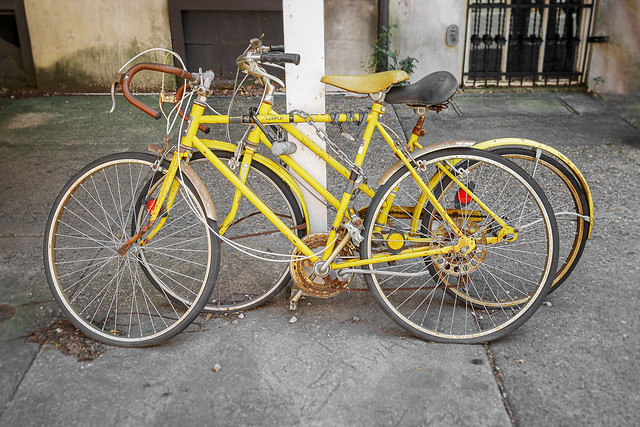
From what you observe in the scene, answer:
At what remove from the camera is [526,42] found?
747cm

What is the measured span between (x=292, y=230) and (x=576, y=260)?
5.10 feet

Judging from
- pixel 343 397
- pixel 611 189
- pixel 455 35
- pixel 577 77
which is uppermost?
pixel 455 35

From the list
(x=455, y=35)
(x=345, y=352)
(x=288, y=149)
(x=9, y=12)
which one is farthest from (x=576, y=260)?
(x=9, y=12)

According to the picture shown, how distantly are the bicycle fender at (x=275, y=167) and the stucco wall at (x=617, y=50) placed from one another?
4.40m

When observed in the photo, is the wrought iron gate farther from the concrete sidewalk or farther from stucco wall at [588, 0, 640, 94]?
the concrete sidewalk

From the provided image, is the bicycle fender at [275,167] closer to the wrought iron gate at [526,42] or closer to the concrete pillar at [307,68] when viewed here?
the concrete pillar at [307,68]

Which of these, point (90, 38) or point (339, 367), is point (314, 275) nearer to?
point (339, 367)

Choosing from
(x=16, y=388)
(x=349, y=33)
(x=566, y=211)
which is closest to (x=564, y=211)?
(x=566, y=211)

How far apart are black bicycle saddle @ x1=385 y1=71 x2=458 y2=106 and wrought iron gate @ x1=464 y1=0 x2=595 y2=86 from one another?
14.1 ft

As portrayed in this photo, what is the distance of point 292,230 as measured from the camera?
3730mm

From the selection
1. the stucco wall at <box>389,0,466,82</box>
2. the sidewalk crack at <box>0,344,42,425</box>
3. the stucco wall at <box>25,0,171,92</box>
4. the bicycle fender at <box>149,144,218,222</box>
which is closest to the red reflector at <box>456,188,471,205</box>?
the bicycle fender at <box>149,144,218,222</box>

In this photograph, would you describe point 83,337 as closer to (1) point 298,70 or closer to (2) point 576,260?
(1) point 298,70

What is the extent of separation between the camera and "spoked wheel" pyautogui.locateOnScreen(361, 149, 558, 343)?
3434mm

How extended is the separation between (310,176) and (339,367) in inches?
38.9
